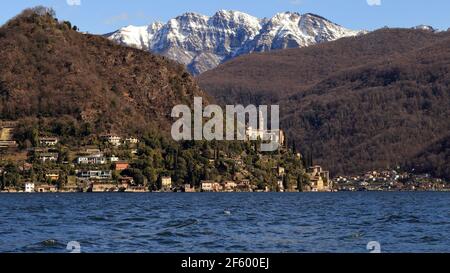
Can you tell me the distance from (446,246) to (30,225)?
36914mm

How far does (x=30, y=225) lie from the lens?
261 ft

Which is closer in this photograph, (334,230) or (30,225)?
(334,230)

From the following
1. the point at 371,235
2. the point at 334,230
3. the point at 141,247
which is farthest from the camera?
the point at 334,230

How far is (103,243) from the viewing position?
5594 cm

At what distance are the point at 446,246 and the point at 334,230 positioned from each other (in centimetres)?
1669

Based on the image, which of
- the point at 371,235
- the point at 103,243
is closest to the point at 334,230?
the point at 371,235
